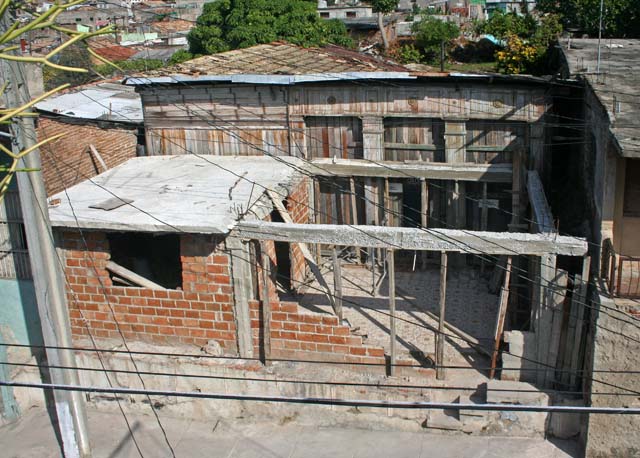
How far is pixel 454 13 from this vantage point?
1419 inches

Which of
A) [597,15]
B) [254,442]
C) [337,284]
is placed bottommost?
[254,442]

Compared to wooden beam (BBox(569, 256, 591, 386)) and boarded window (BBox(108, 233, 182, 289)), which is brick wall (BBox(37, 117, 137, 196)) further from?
wooden beam (BBox(569, 256, 591, 386))

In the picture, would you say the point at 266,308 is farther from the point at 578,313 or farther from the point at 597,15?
the point at 597,15

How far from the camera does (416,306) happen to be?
11508 mm

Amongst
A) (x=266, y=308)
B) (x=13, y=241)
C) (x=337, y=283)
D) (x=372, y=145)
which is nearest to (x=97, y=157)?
(x=13, y=241)

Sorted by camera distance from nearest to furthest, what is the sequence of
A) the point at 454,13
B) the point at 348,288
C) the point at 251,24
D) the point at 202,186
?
the point at 202,186 < the point at 348,288 < the point at 251,24 < the point at 454,13

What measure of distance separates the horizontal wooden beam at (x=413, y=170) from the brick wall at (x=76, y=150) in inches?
164

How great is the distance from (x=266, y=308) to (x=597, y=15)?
1300 cm

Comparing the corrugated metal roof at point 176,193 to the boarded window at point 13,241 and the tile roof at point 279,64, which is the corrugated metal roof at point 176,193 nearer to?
the boarded window at point 13,241

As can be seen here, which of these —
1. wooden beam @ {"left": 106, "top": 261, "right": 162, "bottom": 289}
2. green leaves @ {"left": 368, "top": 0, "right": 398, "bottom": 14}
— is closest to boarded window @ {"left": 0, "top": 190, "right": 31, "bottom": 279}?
wooden beam @ {"left": 106, "top": 261, "right": 162, "bottom": 289}

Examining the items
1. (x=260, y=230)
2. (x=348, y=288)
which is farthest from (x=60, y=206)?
(x=348, y=288)

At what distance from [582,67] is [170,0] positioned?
4146 cm

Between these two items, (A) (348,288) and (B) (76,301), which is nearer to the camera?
(B) (76,301)

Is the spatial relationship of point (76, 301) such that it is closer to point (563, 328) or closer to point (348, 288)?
point (348, 288)
